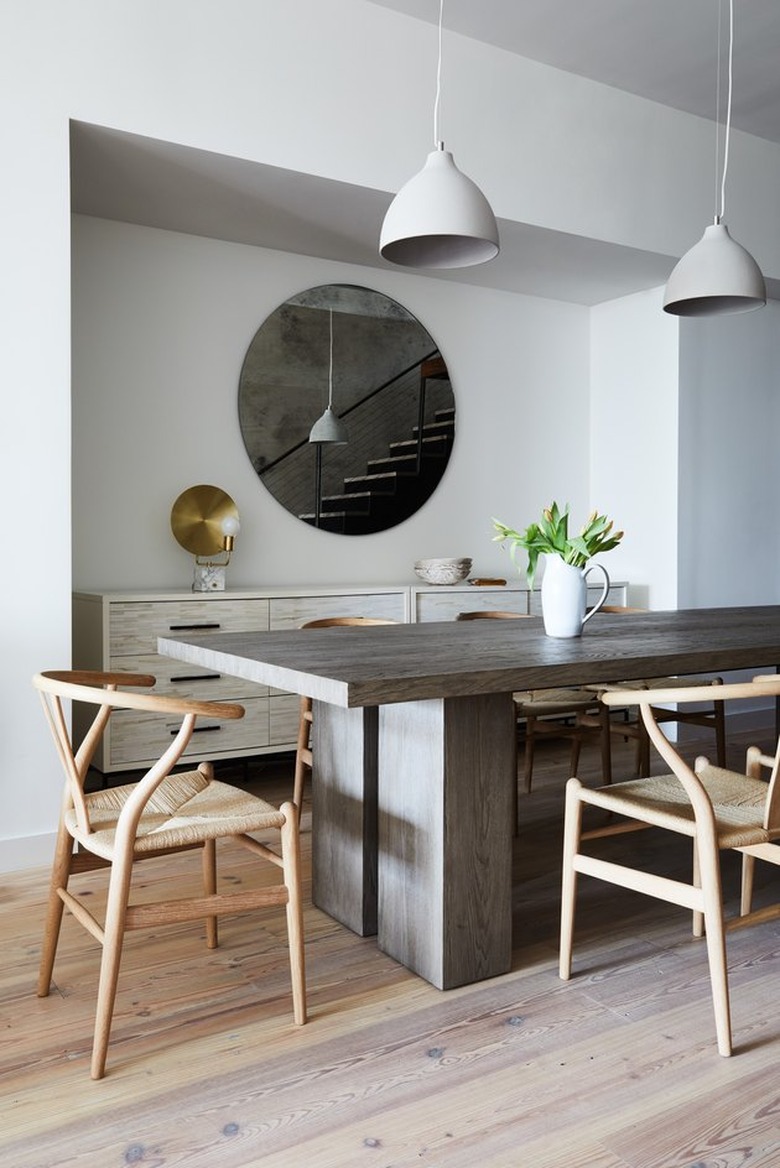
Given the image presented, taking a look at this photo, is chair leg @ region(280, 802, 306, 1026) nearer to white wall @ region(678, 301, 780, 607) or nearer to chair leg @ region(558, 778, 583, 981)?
chair leg @ region(558, 778, 583, 981)

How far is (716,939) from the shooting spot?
186cm

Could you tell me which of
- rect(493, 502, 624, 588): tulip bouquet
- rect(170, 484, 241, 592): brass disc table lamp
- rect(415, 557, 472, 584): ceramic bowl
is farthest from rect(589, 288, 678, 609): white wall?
rect(493, 502, 624, 588): tulip bouquet

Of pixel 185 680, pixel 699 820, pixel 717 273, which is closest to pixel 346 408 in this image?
pixel 185 680

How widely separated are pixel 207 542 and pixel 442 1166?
122 inches

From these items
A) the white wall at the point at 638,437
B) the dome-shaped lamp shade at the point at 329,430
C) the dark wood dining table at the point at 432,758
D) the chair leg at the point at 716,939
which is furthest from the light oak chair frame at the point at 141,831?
the white wall at the point at 638,437

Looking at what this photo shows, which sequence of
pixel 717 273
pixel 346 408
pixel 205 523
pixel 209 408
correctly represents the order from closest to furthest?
pixel 717 273 < pixel 205 523 < pixel 209 408 < pixel 346 408

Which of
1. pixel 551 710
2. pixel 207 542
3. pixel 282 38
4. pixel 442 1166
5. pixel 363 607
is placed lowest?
pixel 442 1166

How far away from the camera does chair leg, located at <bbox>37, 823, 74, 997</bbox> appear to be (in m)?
2.06

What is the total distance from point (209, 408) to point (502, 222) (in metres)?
1.52

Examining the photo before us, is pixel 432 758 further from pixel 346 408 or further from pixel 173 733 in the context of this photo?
pixel 346 408

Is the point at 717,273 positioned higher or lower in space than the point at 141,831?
higher

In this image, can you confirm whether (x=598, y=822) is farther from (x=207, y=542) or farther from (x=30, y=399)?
(x=30, y=399)

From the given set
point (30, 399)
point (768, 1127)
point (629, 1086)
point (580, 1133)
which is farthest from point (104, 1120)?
point (30, 399)

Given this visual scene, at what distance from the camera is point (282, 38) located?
3.44 meters
